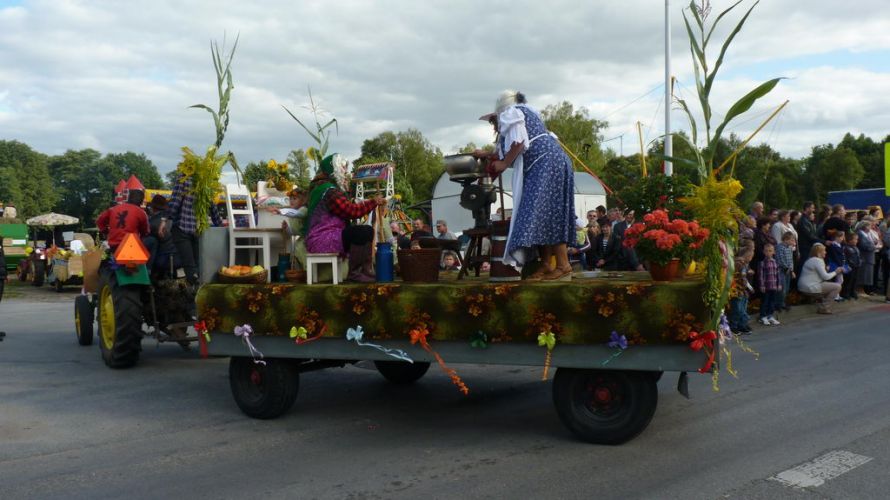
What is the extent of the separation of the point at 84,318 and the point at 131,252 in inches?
126

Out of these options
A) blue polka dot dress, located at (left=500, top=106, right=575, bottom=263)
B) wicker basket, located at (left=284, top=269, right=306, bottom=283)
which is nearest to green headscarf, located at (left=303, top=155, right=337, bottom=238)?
wicker basket, located at (left=284, top=269, right=306, bottom=283)

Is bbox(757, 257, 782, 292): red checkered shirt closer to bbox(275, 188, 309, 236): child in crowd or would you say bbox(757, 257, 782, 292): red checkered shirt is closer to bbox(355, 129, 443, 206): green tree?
bbox(275, 188, 309, 236): child in crowd

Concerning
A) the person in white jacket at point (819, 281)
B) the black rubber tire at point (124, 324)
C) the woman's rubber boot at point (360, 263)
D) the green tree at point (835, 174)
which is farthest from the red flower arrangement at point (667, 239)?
the green tree at point (835, 174)

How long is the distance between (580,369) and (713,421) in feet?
5.15

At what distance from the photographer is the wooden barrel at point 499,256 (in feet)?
18.7

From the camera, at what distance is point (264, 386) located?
6.12 meters

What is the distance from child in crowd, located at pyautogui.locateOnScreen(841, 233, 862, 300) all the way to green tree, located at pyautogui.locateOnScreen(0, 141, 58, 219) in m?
72.9

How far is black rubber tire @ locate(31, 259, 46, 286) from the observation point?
23312mm

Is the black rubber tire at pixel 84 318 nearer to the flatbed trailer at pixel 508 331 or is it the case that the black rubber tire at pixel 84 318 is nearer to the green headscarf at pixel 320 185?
the flatbed trailer at pixel 508 331

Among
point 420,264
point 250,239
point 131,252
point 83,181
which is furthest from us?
point 83,181

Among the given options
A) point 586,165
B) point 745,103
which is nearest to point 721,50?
point 745,103

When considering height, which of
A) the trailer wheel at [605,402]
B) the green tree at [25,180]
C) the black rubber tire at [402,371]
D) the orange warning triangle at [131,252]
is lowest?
the black rubber tire at [402,371]

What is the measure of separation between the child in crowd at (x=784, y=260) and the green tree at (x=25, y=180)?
239 feet

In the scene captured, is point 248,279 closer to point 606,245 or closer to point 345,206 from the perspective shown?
point 345,206
